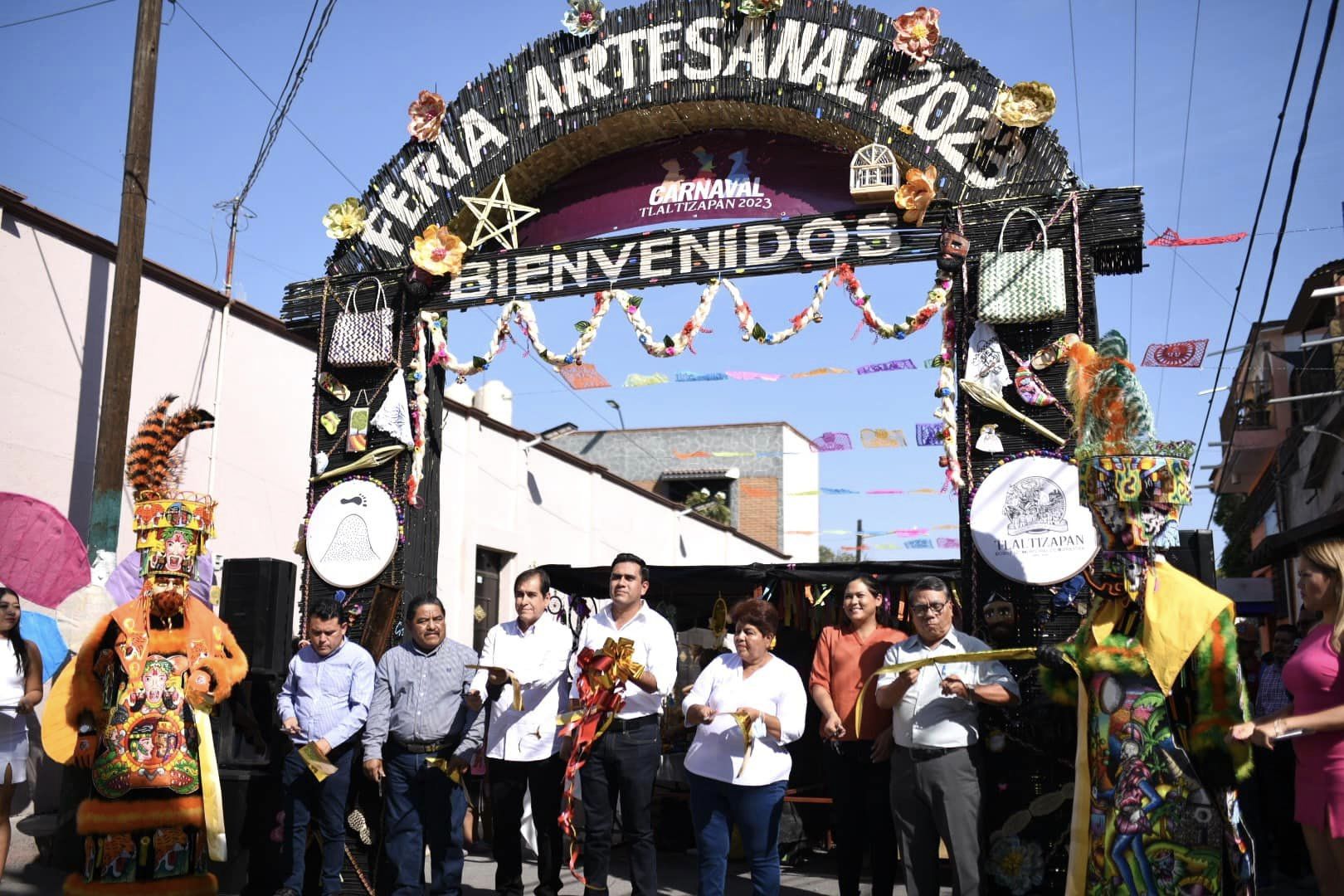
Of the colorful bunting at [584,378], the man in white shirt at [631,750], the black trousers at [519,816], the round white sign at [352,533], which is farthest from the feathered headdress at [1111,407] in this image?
the colorful bunting at [584,378]

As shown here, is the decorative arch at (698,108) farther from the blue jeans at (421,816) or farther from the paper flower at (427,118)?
the blue jeans at (421,816)

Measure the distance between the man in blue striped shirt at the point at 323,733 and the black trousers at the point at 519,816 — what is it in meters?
0.82

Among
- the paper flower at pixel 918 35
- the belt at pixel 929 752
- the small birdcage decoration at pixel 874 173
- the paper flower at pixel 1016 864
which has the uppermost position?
the paper flower at pixel 918 35

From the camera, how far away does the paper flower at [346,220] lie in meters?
9.05

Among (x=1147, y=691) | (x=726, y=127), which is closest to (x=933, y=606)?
(x=1147, y=691)

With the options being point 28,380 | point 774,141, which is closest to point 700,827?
point 774,141

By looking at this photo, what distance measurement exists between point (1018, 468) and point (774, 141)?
10.0ft

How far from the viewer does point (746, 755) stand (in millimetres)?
5520

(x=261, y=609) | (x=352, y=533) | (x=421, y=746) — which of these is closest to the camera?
(x=421, y=746)

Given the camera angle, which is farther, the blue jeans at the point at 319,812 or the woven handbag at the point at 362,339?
the woven handbag at the point at 362,339

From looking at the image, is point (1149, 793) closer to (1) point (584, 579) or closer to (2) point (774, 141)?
(2) point (774, 141)

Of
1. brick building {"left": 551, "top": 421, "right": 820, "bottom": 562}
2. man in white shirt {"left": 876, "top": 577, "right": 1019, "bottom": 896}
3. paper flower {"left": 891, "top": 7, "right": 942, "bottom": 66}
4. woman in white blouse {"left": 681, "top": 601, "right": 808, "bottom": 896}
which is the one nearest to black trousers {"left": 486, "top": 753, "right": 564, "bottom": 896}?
woman in white blouse {"left": 681, "top": 601, "right": 808, "bottom": 896}

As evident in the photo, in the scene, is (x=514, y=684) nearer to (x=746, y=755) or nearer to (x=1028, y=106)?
(x=746, y=755)

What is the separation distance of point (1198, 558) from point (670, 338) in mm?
3637
